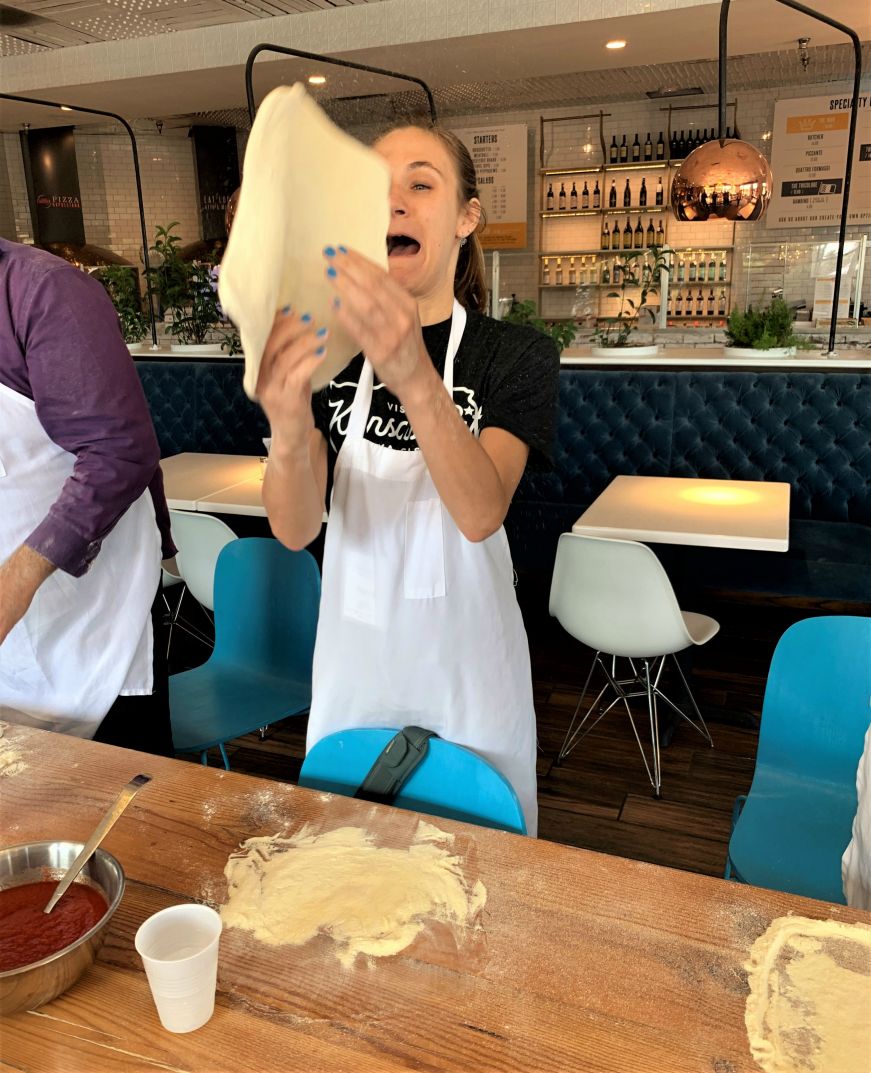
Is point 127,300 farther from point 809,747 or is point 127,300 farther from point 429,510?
point 809,747

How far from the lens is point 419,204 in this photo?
1.25m

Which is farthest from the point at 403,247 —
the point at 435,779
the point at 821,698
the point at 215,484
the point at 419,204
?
the point at 215,484

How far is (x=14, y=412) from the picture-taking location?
1430 mm

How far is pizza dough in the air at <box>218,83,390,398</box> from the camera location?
861 millimetres

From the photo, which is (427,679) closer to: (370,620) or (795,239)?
(370,620)

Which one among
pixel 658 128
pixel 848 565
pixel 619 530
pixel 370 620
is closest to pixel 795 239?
pixel 658 128

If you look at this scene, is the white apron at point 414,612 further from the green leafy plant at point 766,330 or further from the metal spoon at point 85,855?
the green leafy plant at point 766,330

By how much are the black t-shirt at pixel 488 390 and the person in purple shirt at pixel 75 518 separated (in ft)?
1.16

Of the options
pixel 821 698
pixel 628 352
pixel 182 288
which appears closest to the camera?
pixel 821 698

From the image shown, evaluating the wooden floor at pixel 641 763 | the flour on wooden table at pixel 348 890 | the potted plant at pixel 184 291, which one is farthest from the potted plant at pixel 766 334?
the flour on wooden table at pixel 348 890

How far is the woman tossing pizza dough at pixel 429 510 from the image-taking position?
1.28 metres

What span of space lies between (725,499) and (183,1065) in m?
2.92

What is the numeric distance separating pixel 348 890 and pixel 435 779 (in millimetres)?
334

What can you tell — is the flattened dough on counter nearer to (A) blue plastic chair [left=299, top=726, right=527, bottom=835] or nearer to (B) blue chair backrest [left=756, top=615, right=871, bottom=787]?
(A) blue plastic chair [left=299, top=726, right=527, bottom=835]
